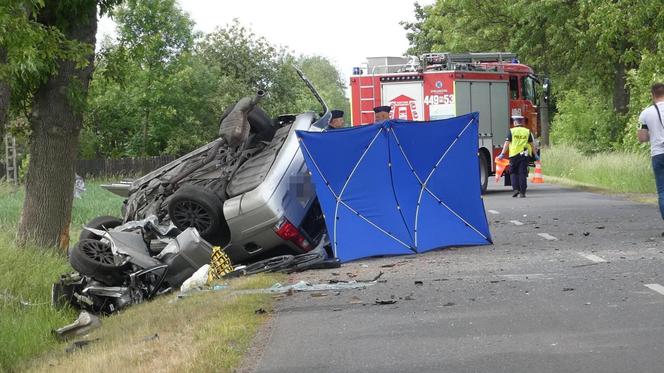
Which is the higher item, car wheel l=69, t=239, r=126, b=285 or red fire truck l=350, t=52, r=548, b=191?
red fire truck l=350, t=52, r=548, b=191

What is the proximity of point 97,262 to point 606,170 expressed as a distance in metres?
21.2

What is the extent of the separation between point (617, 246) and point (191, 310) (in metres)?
5.55

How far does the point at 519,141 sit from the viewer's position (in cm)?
2358

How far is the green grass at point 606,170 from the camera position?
26489mm

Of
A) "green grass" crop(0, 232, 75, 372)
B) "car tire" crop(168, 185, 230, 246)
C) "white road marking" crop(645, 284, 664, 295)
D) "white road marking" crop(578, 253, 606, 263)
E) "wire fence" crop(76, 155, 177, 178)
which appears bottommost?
"wire fence" crop(76, 155, 177, 178)

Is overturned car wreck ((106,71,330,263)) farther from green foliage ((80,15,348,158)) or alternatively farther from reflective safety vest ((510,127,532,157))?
green foliage ((80,15,348,158))

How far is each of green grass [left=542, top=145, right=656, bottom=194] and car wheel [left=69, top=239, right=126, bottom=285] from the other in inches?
605

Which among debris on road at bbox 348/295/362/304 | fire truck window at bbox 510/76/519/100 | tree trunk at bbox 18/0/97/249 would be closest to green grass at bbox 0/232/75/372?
tree trunk at bbox 18/0/97/249

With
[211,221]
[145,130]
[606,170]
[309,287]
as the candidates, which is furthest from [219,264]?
[145,130]

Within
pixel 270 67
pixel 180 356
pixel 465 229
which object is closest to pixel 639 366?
pixel 180 356

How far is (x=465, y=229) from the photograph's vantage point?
14516mm

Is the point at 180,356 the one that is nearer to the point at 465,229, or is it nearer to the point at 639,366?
the point at 639,366

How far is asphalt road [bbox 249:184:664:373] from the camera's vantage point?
7.08 meters

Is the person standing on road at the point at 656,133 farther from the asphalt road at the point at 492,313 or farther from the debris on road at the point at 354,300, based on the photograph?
the debris on road at the point at 354,300
